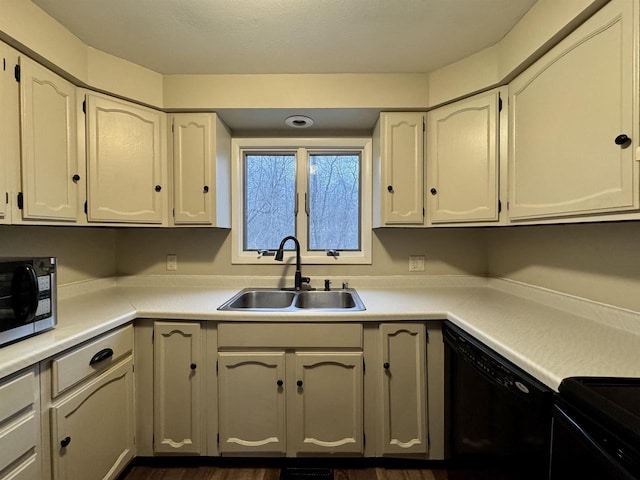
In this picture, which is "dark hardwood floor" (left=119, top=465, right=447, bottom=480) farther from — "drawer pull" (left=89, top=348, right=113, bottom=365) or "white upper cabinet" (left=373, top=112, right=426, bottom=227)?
"white upper cabinet" (left=373, top=112, right=426, bottom=227)

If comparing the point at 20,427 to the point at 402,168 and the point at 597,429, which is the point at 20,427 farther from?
the point at 402,168

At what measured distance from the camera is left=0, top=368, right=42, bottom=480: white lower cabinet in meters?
0.87

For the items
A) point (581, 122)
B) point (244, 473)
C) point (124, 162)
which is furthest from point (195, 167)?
point (581, 122)

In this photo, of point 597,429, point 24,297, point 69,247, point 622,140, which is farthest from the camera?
point 69,247

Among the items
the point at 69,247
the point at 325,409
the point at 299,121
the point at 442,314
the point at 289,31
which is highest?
the point at 289,31

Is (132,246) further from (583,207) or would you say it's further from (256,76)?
(583,207)

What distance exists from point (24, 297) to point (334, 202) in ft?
5.71

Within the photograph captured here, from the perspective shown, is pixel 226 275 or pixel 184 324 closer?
pixel 184 324

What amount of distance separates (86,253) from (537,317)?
104 inches

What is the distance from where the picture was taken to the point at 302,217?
7.11 feet

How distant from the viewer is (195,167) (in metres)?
1.79

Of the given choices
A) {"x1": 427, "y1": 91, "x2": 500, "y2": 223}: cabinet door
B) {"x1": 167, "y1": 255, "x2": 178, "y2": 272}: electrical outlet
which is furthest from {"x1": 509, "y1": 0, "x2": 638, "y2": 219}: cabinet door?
{"x1": 167, "y1": 255, "x2": 178, "y2": 272}: electrical outlet

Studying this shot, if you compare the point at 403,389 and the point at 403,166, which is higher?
the point at 403,166

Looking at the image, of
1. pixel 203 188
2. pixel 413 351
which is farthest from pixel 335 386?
pixel 203 188
